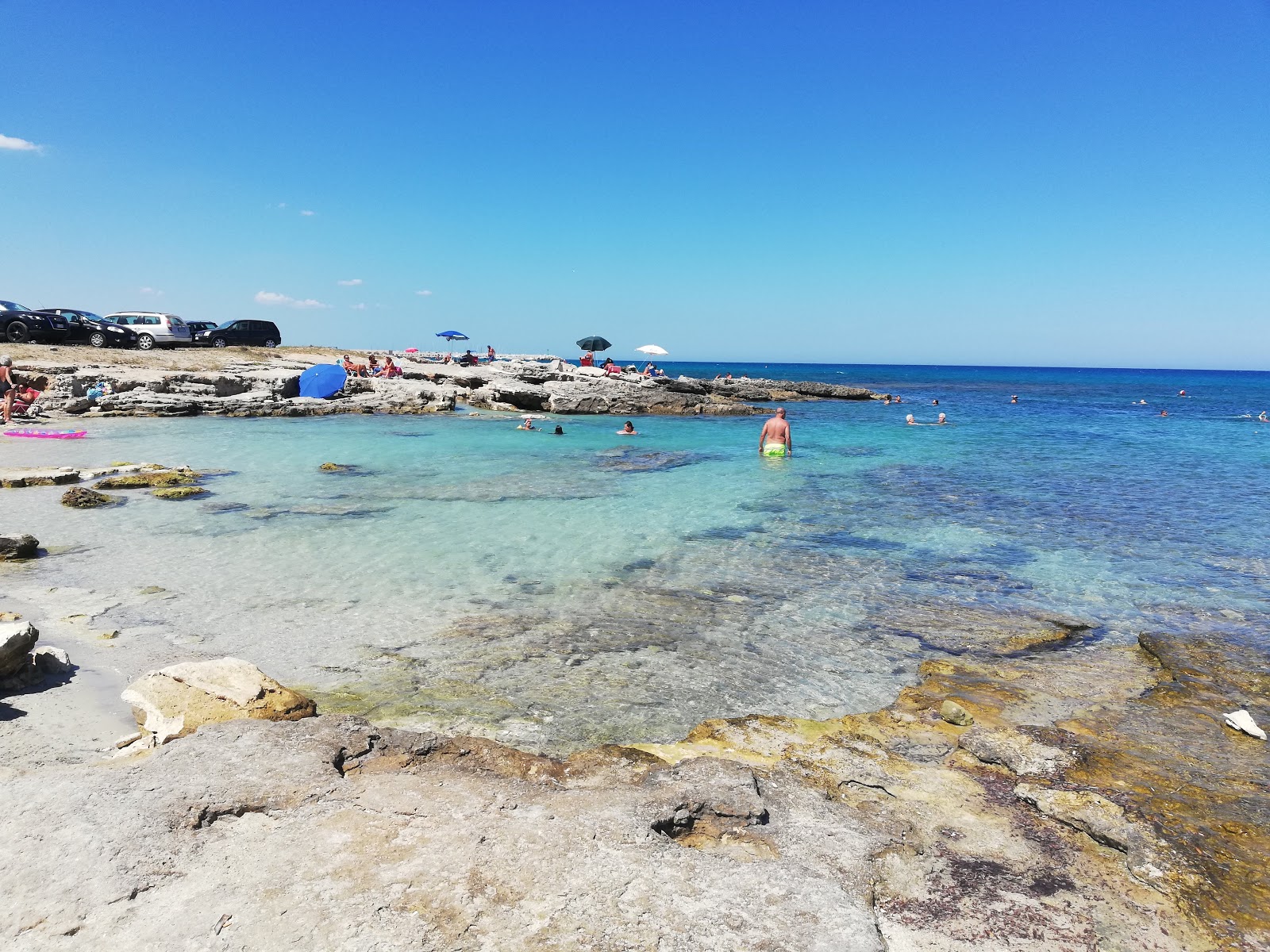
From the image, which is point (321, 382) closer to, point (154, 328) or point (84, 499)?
point (154, 328)

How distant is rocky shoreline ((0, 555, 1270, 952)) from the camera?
8.99ft

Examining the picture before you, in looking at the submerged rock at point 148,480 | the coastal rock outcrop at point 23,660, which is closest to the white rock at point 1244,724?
the coastal rock outcrop at point 23,660

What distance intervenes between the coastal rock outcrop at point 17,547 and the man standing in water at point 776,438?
1739cm

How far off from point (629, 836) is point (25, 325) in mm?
39050

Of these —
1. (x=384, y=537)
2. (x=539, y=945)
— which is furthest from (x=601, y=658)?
(x=384, y=537)

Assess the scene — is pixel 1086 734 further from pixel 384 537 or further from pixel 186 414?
pixel 186 414

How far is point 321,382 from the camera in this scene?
106 ft

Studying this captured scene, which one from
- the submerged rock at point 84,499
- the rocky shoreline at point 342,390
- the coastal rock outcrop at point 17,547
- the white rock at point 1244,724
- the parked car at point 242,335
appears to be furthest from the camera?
the parked car at point 242,335

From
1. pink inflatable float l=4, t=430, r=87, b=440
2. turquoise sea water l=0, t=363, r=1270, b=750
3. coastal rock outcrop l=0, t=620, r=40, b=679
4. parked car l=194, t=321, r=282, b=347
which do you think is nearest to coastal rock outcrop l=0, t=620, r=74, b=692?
coastal rock outcrop l=0, t=620, r=40, b=679

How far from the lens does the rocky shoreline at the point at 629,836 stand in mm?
2740

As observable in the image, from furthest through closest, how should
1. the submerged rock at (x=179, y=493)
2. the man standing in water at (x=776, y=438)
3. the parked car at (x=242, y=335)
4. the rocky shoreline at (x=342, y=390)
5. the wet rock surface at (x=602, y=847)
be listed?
1. the parked car at (x=242, y=335)
2. the rocky shoreline at (x=342, y=390)
3. the man standing in water at (x=776, y=438)
4. the submerged rock at (x=179, y=493)
5. the wet rock surface at (x=602, y=847)

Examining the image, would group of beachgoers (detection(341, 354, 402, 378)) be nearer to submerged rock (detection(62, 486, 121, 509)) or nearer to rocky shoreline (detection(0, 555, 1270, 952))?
submerged rock (detection(62, 486, 121, 509))

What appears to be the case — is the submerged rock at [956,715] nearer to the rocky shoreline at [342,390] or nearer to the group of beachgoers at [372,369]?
the rocky shoreline at [342,390]

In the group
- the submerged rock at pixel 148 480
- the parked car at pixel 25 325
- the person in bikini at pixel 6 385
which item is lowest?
the submerged rock at pixel 148 480
